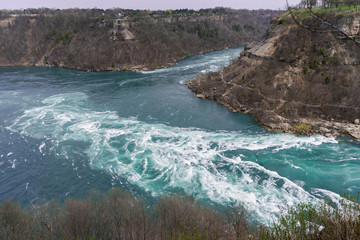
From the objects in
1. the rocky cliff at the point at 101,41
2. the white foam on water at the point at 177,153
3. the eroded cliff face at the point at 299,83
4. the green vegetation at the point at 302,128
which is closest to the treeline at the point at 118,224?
the white foam on water at the point at 177,153

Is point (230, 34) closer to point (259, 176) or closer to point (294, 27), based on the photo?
point (294, 27)

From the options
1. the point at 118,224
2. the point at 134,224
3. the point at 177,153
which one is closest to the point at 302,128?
the point at 177,153

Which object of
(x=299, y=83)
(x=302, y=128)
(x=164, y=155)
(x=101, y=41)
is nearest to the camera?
(x=164, y=155)

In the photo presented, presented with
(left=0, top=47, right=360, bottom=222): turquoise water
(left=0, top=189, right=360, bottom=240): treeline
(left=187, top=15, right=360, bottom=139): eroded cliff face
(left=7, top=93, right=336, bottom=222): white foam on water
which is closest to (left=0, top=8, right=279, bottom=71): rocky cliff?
(left=0, top=47, right=360, bottom=222): turquoise water

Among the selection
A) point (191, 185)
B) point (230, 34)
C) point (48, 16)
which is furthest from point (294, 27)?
point (48, 16)

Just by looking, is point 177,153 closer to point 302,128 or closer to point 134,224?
point 134,224

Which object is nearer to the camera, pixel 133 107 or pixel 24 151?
pixel 24 151

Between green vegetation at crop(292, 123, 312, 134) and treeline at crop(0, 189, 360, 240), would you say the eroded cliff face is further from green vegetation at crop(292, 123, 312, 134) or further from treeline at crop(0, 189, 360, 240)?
treeline at crop(0, 189, 360, 240)
